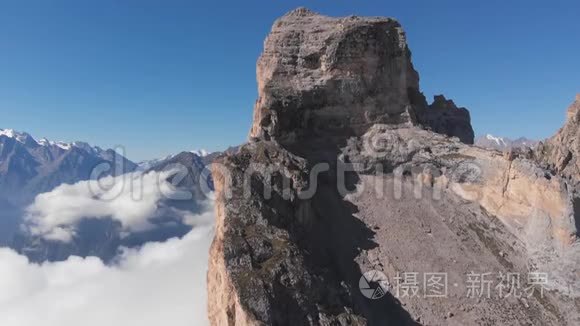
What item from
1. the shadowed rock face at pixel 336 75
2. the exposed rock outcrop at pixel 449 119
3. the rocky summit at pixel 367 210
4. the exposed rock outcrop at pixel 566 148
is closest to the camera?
the rocky summit at pixel 367 210

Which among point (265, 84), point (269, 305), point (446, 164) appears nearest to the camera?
point (269, 305)

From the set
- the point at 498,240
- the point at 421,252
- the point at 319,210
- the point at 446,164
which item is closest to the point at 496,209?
the point at 498,240

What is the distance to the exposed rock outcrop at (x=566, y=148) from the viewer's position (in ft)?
296

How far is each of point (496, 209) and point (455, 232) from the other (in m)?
8.10

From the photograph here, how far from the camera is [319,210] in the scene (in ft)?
205

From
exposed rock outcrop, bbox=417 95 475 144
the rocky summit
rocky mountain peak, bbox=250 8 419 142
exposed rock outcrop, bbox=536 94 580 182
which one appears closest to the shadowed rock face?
rocky mountain peak, bbox=250 8 419 142

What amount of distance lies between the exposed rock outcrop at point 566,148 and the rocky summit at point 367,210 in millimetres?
Answer: 26625

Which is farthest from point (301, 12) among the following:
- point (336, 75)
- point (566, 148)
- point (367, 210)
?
point (566, 148)

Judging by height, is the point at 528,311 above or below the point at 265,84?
below

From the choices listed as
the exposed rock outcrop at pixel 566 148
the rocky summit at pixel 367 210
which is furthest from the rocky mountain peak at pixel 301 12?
the exposed rock outcrop at pixel 566 148

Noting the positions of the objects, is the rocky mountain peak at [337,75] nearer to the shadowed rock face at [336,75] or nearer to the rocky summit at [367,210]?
the shadowed rock face at [336,75]

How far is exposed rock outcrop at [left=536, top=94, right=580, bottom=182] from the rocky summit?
1048 inches

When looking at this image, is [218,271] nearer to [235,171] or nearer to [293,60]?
[235,171]

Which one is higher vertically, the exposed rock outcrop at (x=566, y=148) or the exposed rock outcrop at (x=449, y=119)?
the exposed rock outcrop at (x=449, y=119)
